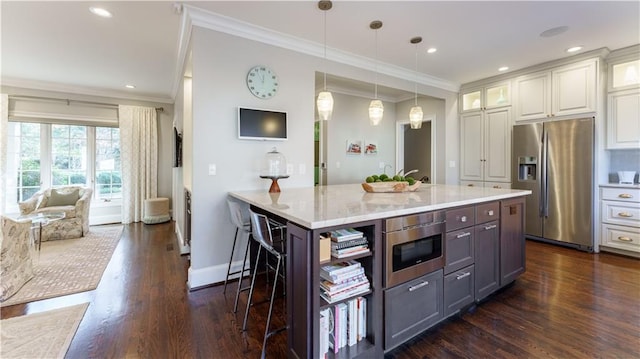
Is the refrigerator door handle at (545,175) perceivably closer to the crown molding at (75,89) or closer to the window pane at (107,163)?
the crown molding at (75,89)

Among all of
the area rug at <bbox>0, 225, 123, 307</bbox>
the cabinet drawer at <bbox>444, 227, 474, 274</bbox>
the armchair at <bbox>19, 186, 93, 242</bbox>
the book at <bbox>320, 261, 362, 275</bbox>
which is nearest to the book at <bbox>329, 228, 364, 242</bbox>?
the book at <bbox>320, 261, 362, 275</bbox>

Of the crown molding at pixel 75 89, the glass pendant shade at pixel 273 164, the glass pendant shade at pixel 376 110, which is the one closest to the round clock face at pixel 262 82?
the glass pendant shade at pixel 273 164

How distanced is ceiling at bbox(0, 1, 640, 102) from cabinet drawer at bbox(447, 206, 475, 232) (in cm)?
187

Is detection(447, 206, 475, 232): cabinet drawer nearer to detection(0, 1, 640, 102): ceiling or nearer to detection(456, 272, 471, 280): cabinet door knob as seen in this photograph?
detection(456, 272, 471, 280): cabinet door knob

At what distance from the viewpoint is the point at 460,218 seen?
6.68 feet

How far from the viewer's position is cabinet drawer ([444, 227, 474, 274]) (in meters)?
1.96

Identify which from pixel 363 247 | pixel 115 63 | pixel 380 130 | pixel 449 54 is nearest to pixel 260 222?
pixel 363 247

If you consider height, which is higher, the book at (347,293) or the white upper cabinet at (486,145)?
the white upper cabinet at (486,145)

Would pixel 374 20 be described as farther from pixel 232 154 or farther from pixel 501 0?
pixel 232 154

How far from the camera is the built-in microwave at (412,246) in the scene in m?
1.62

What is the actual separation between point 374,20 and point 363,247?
2.34m

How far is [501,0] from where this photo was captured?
8.16 ft

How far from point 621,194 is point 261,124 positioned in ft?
14.6

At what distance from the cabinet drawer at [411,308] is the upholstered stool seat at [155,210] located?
5.29 m
